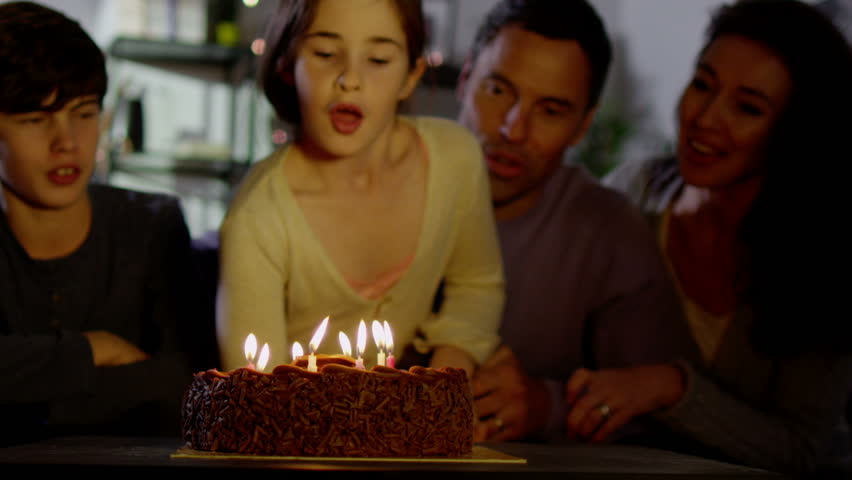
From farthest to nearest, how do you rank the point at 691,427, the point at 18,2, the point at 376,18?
1. the point at 691,427
2. the point at 18,2
3. the point at 376,18

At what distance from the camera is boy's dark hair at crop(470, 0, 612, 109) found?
2529 millimetres

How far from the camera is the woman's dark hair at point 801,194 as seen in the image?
258 cm

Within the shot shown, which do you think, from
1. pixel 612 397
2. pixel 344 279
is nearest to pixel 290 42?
pixel 344 279

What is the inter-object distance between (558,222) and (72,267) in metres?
1.32

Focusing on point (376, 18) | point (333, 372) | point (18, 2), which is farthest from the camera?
point (18, 2)

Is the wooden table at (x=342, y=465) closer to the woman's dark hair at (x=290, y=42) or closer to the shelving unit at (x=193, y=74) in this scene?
the woman's dark hair at (x=290, y=42)

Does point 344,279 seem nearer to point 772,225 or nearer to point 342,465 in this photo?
point 342,465

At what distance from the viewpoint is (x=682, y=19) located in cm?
516

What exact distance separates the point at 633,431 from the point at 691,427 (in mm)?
151

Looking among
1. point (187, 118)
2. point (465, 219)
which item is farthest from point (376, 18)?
point (187, 118)

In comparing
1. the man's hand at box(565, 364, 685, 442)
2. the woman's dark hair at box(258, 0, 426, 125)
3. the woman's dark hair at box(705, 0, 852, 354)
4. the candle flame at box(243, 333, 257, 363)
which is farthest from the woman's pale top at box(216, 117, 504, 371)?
the woman's dark hair at box(705, 0, 852, 354)

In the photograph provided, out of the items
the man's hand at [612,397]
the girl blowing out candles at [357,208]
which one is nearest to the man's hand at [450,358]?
the girl blowing out candles at [357,208]

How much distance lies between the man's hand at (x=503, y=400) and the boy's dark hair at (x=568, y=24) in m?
0.91

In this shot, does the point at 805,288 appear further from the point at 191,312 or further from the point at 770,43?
the point at 191,312
